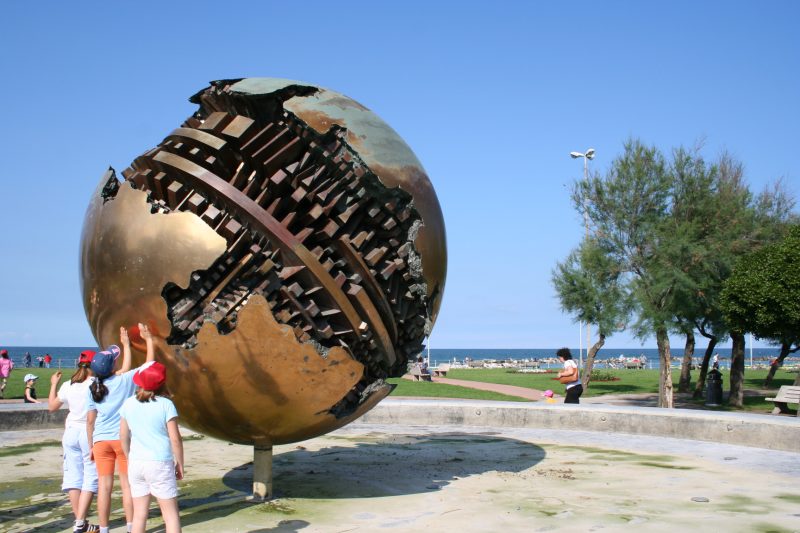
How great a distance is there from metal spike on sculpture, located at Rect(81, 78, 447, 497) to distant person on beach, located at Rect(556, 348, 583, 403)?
630cm

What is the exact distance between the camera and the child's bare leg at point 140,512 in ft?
16.7

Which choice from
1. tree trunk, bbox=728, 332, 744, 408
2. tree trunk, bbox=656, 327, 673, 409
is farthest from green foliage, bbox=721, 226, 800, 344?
tree trunk, bbox=728, 332, 744, 408

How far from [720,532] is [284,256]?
4.17 meters

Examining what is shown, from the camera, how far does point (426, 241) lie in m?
7.33

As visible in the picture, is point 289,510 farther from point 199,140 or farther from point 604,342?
point 604,342

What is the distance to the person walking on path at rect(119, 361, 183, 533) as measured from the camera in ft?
16.5

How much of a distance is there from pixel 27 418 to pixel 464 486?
26.7ft

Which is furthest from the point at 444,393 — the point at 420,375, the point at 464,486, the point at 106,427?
the point at 106,427

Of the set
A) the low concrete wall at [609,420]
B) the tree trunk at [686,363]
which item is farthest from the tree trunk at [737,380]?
the low concrete wall at [609,420]

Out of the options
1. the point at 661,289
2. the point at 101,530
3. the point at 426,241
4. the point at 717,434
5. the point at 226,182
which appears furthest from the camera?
the point at 661,289

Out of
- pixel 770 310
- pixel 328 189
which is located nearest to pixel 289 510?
pixel 328 189

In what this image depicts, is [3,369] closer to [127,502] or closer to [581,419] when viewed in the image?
[581,419]

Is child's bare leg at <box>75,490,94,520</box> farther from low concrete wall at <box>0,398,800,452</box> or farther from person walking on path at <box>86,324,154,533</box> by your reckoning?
low concrete wall at <box>0,398,800,452</box>

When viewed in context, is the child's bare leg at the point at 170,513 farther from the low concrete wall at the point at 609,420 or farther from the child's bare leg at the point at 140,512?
the low concrete wall at the point at 609,420
